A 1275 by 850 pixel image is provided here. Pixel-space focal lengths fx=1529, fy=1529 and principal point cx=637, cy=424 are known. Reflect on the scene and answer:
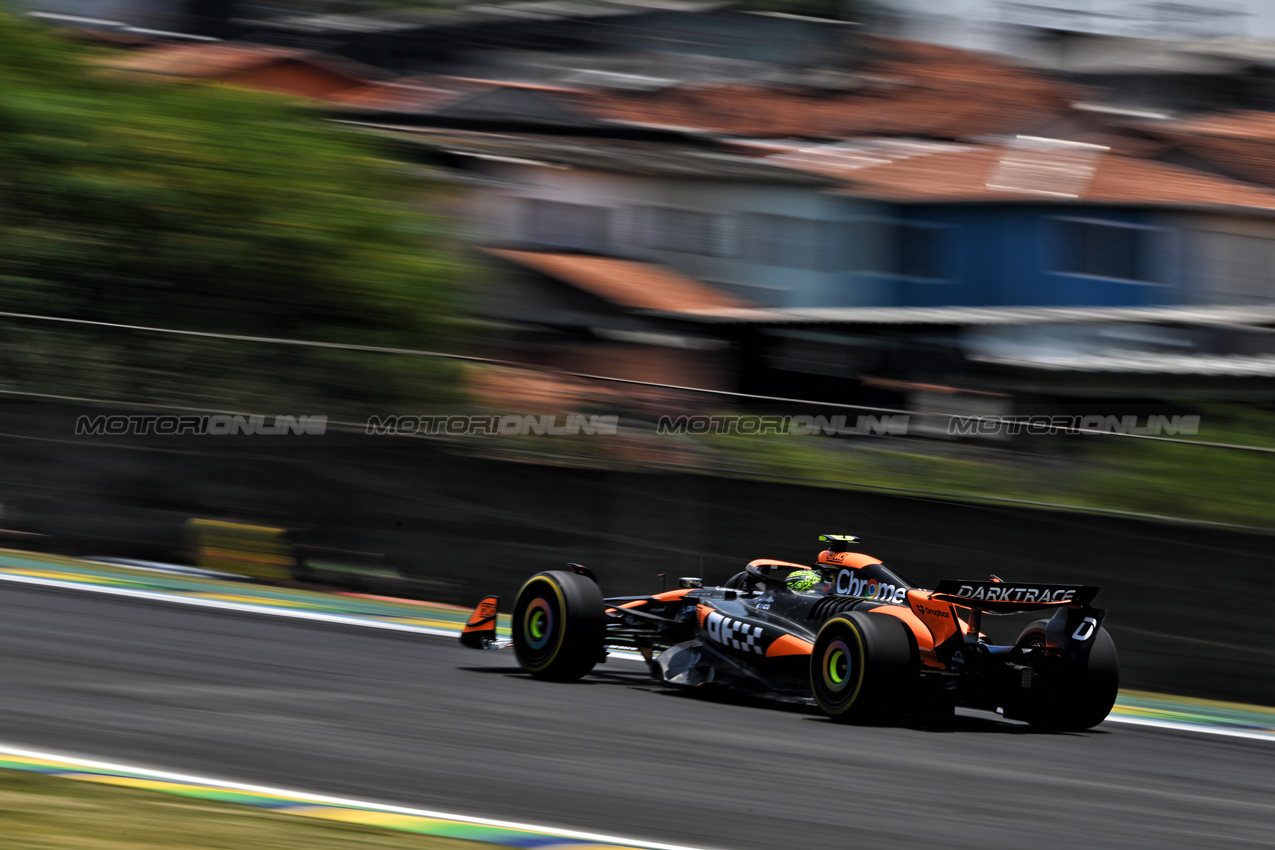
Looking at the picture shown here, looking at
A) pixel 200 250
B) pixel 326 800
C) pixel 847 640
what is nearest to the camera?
pixel 326 800

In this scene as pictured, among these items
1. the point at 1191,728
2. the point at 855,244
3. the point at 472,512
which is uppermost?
the point at 855,244

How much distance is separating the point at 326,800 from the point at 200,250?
1122 cm

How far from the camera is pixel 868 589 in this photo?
825cm

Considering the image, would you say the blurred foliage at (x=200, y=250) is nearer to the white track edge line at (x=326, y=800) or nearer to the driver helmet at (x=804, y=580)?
the driver helmet at (x=804, y=580)

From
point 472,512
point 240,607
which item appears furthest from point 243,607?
point 472,512

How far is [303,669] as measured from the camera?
8.25m

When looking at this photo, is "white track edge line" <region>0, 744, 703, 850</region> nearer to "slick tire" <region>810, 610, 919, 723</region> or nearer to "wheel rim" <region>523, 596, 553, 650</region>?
"slick tire" <region>810, 610, 919, 723</region>

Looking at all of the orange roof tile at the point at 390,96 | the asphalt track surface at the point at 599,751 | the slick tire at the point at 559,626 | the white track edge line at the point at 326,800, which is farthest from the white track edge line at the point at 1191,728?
the orange roof tile at the point at 390,96

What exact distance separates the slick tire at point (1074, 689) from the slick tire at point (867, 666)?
0.92 m

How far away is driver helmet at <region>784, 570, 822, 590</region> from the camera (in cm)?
851

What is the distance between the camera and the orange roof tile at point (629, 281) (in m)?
30.2

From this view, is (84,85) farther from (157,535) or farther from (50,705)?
(50,705)

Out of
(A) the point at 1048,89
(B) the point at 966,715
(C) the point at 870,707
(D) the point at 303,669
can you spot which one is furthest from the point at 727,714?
(A) the point at 1048,89

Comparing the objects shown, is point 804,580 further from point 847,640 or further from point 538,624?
point 538,624
